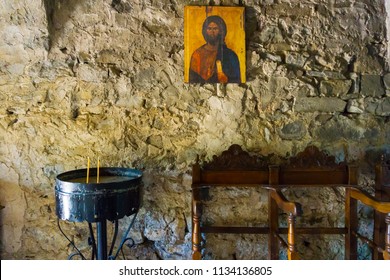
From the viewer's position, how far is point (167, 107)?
211 cm

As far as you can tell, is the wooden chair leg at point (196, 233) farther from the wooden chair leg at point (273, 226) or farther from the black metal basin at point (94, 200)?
the wooden chair leg at point (273, 226)

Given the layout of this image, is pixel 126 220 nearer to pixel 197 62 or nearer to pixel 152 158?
pixel 152 158

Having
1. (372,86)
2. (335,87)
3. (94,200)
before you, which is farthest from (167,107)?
(372,86)

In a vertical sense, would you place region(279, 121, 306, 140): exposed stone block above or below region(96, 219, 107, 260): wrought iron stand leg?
above

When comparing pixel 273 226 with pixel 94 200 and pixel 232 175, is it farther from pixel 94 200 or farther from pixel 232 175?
pixel 94 200

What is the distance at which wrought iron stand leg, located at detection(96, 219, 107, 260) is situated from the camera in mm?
1794

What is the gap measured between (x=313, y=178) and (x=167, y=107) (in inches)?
38.2

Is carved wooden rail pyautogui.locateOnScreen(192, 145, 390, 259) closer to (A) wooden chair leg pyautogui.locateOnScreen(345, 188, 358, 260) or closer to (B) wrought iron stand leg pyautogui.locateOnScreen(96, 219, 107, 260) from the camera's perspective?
(A) wooden chair leg pyautogui.locateOnScreen(345, 188, 358, 260)

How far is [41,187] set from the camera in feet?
6.91

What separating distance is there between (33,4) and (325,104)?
182cm

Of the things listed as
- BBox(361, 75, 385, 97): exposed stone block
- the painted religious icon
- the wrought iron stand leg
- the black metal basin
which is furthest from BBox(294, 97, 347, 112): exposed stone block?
the wrought iron stand leg

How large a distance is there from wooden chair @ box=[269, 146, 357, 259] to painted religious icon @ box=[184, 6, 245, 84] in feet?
2.12

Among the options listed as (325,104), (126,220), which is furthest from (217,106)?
(126,220)

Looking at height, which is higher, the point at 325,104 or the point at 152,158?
the point at 325,104
